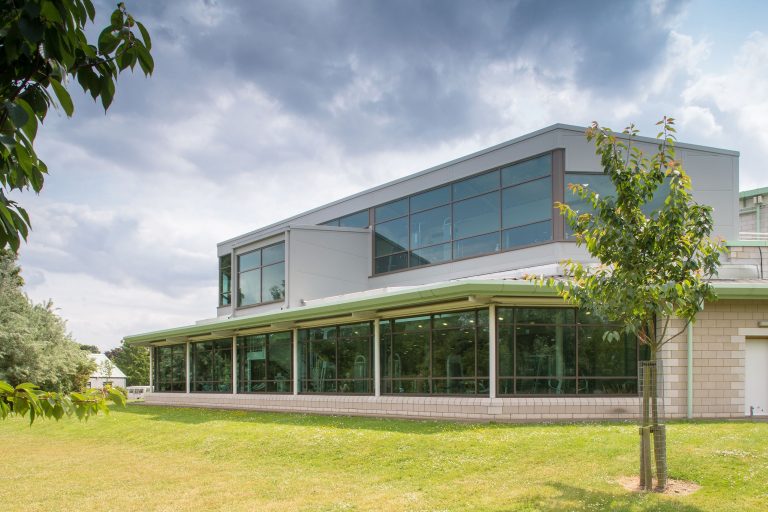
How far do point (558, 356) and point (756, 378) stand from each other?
510cm

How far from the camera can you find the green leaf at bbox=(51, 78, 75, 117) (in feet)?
8.63

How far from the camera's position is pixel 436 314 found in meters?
19.4

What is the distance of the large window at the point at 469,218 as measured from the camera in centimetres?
2269

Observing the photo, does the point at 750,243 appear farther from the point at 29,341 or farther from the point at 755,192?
the point at 29,341

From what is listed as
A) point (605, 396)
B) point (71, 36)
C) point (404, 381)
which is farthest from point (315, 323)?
point (71, 36)

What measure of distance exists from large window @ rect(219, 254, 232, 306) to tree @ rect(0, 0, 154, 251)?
32.2 m

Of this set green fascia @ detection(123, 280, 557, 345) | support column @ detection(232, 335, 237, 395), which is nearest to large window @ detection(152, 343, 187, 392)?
support column @ detection(232, 335, 237, 395)

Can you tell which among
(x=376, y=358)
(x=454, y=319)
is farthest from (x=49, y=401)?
(x=376, y=358)

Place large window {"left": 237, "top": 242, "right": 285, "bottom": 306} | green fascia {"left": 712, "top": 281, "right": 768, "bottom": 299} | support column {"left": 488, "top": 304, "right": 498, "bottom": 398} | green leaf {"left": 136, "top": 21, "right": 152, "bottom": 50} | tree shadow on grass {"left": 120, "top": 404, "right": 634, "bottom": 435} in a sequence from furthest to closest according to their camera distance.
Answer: large window {"left": 237, "top": 242, "right": 285, "bottom": 306} < support column {"left": 488, "top": 304, "right": 498, "bottom": 398} < green fascia {"left": 712, "top": 281, "right": 768, "bottom": 299} < tree shadow on grass {"left": 120, "top": 404, "right": 634, "bottom": 435} < green leaf {"left": 136, "top": 21, "right": 152, "bottom": 50}

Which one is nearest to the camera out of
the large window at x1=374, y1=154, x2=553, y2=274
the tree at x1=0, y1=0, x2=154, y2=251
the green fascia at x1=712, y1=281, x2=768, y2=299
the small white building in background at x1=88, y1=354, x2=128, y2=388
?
the tree at x1=0, y1=0, x2=154, y2=251

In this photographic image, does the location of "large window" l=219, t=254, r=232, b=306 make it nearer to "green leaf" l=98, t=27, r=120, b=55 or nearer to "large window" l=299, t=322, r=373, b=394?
"large window" l=299, t=322, r=373, b=394

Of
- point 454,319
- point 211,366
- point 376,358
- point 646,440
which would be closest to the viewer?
point 646,440

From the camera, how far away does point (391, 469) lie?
12.9 m

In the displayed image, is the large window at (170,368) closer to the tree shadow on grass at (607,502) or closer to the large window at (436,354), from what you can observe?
the large window at (436,354)
